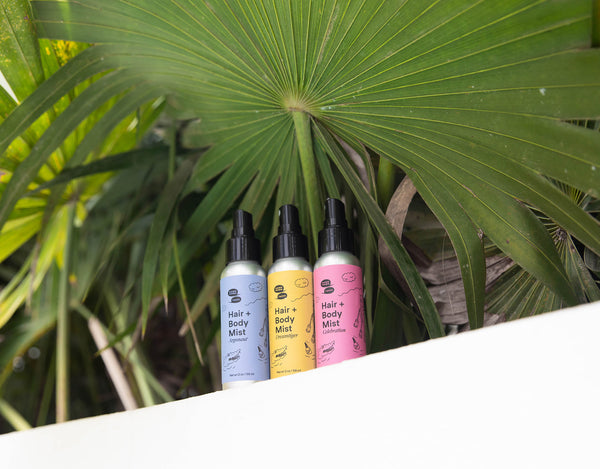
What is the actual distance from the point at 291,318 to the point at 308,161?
0.20m

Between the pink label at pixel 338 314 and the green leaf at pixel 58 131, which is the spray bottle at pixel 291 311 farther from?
the green leaf at pixel 58 131

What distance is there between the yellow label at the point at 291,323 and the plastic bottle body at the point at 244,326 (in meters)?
0.01

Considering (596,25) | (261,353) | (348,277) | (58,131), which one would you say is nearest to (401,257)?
(348,277)

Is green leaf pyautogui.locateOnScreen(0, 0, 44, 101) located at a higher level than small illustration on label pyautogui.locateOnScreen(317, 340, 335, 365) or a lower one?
higher

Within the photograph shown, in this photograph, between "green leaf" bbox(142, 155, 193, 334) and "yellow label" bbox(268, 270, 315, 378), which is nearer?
"yellow label" bbox(268, 270, 315, 378)

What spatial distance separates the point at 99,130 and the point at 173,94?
11 cm

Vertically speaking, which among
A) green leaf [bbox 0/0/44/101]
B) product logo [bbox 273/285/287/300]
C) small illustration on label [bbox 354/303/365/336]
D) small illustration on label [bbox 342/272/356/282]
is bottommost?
small illustration on label [bbox 354/303/365/336]

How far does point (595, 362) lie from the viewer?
0.36m

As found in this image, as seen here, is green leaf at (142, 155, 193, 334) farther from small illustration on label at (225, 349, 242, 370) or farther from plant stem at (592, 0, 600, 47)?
plant stem at (592, 0, 600, 47)

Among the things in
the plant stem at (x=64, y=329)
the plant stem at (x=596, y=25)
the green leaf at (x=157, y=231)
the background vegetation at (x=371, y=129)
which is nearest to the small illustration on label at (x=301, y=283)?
the background vegetation at (x=371, y=129)

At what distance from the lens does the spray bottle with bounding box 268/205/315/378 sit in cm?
58

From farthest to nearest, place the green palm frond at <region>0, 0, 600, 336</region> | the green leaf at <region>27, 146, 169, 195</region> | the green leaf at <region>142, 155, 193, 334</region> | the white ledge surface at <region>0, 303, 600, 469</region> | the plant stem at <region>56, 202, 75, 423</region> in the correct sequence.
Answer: the plant stem at <region>56, 202, 75, 423</region>
the green leaf at <region>27, 146, 169, 195</region>
the green leaf at <region>142, 155, 193, 334</region>
the green palm frond at <region>0, 0, 600, 336</region>
the white ledge surface at <region>0, 303, 600, 469</region>

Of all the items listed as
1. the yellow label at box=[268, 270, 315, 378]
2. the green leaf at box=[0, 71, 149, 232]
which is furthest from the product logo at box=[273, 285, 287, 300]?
the green leaf at box=[0, 71, 149, 232]

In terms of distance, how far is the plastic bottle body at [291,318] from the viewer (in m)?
0.58
